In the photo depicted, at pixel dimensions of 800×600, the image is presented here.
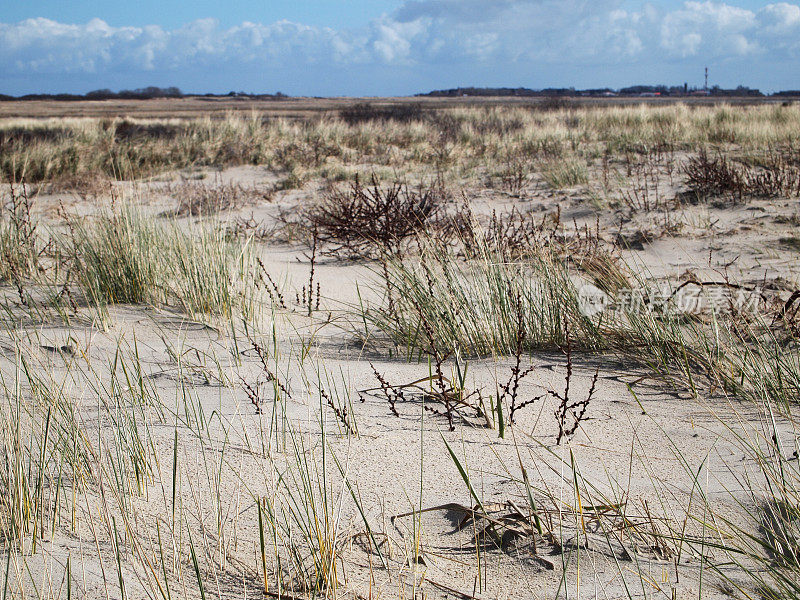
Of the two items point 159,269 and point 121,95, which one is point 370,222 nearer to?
point 159,269

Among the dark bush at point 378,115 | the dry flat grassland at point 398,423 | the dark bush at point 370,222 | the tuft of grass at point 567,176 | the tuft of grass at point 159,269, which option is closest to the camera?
the dry flat grassland at point 398,423

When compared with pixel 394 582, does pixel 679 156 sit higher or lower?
higher

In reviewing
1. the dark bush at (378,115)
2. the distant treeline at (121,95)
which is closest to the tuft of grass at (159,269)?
the dark bush at (378,115)

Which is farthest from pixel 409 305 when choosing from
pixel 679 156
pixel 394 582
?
pixel 679 156

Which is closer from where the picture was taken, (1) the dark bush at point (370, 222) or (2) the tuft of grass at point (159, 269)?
(2) the tuft of grass at point (159, 269)

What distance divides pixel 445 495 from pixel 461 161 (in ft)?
32.2

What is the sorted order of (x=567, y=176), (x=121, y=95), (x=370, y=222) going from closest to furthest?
(x=370, y=222) < (x=567, y=176) < (x=121, y=95)

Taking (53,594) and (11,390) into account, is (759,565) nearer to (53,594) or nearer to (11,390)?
(53,594)

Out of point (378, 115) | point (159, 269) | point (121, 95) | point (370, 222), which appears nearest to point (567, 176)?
point (370, 222)

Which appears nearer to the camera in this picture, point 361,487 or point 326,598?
point 326,598

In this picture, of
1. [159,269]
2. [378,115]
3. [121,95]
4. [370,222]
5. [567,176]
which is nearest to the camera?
[159,269]

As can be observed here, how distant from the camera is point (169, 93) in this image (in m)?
82.2

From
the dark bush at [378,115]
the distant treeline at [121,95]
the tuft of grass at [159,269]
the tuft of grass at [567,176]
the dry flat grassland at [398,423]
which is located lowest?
the dry flat grassland at [398,423]

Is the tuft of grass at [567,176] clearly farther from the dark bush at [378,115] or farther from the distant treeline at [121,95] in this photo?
the distant treeline at [121,95]
